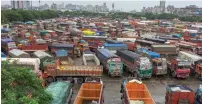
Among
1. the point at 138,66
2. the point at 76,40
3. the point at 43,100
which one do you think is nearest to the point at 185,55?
the point at 138,66

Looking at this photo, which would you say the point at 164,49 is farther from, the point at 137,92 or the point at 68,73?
the point at 137,92

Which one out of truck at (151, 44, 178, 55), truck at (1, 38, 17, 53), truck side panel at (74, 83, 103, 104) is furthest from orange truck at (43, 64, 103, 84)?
truck at (1, 38, 17, 53)

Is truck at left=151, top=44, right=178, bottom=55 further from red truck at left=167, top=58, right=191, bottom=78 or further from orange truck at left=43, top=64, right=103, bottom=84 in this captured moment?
orange truck at left=43, top=64, right=103, bottom=84

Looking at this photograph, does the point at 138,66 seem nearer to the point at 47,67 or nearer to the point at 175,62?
the point at 175,62

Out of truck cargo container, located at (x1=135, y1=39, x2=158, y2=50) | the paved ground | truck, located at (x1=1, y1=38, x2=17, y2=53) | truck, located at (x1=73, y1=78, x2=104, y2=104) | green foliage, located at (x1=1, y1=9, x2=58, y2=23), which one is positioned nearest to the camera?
truck, located at (x1=73, y1=78, x2=104, y2=104)

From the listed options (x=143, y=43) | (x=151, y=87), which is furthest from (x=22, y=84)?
(x=143, y=43)

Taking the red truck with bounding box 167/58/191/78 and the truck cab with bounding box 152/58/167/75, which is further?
the truck cab with bounding box 152/58/167/75

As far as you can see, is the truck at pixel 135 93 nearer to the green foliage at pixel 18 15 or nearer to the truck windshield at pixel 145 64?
the truck windshield at pixel 145 64

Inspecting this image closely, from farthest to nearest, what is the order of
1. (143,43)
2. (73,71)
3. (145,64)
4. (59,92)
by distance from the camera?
(143,43) < (145,64) < (73,71) < (59,92)
